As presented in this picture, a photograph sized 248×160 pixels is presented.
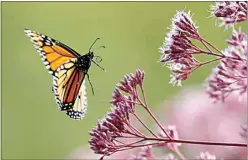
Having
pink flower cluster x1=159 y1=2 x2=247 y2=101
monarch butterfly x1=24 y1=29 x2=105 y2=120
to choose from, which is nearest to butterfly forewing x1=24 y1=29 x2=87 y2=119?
monarch butterfly x1=24 y1=29 x2=105 y2=120

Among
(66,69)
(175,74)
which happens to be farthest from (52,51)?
(175,74)

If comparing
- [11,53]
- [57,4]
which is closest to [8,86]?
[11,53]

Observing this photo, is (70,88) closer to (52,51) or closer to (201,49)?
(52,51)

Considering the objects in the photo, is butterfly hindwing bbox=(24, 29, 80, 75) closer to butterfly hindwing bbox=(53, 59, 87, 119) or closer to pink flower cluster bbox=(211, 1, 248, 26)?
butterfly hindwing bbox=(53, 59, 87, 119)

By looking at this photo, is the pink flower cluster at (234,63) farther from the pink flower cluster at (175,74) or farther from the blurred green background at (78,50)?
the blurred green background at (78,50)

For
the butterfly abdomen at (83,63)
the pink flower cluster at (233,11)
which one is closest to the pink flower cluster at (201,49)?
the pink flower cluster at (233,11)

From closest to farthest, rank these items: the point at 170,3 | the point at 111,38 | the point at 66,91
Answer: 1. the point at 66,91
2. the point at 170,3
3. the point at 111,38

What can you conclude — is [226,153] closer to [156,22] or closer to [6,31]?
[156,22]
